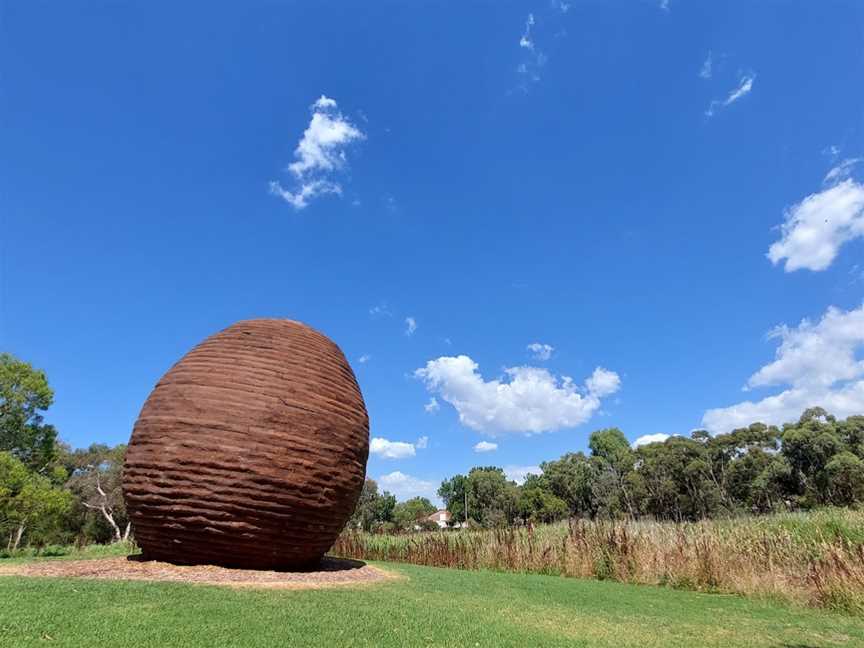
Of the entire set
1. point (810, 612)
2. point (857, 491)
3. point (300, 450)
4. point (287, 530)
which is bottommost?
point (810, 612)

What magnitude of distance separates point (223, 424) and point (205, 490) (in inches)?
34.3

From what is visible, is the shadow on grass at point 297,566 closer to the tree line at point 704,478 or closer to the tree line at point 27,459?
the tree line at point 27,459

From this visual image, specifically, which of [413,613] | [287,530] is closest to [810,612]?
[413,613]

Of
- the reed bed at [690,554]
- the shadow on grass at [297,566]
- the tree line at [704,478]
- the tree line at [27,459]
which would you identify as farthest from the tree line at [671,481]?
the shadow on grass at [297,566]

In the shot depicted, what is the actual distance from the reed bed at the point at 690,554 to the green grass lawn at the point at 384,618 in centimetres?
162

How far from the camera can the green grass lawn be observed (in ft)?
13.2

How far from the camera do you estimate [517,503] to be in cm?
5638

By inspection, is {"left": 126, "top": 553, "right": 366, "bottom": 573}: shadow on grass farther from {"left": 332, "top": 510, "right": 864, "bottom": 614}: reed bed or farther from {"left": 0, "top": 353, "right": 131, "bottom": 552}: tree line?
{"left": 0, "top": 353, "right": 131, "bottom": 552}: tree line

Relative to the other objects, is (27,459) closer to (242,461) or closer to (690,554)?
(242,461)

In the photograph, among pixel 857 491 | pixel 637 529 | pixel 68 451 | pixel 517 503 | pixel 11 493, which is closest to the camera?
pixel 637 529

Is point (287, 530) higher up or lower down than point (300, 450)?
lower down

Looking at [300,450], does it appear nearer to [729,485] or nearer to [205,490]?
[205,490]

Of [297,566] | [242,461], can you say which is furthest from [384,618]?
[297,566]

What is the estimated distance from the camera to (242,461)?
713 centimetres
